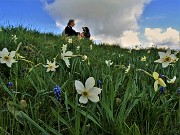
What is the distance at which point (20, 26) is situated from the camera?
1134 cm

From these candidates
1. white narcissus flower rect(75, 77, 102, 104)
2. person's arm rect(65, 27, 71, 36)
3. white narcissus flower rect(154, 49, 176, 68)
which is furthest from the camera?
person's arm rect(65, 27, 71, 36)

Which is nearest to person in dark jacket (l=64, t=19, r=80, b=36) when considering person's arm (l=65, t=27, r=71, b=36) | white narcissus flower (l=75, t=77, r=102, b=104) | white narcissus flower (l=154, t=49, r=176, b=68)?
person's arm (l=65, t=27, r=71, b=36)

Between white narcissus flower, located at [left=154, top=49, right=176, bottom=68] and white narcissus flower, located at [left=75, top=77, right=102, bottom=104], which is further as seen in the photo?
white narcissus flower, located at [left=154, top=49, right=176, bottom=68]

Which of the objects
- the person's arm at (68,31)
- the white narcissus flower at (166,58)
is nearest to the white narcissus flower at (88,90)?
the white narcissus flower at (166,58)

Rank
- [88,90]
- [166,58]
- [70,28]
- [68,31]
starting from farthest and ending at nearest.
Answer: [70,28]
[68,31]
[166,58]
[88,90]

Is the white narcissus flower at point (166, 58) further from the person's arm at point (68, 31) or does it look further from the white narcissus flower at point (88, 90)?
the person's arm at point (68, 31)

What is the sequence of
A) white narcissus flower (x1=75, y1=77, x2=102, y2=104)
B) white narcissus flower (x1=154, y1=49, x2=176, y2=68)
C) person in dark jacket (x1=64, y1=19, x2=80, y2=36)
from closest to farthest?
white narcissus flower (x1=75, y1=77, x2=102, y2=104) → white narcissus flower (x1=154, y1=49, x2=176, y2=68) → person in dark jacket (x1=64, y1=19, x2=80, y2=36)

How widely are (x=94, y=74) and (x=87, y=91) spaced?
1908 mm

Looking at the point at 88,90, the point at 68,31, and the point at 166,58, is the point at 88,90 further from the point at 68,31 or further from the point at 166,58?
the point at 68,31

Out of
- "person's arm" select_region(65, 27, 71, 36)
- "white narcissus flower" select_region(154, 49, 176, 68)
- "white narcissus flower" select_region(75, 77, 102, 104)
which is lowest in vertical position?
"white narcissus flower" select_region(75, 77, 102, 104)

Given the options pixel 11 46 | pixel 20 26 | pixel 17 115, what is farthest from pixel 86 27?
pixel 17 115

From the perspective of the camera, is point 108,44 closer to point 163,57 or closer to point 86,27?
point 86,27

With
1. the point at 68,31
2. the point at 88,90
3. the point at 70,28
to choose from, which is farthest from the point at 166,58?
the point at 70,28

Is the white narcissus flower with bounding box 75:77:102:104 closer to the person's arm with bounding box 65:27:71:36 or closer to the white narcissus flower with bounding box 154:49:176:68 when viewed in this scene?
the white narcissus flower with bounding box 154:49:176:68
